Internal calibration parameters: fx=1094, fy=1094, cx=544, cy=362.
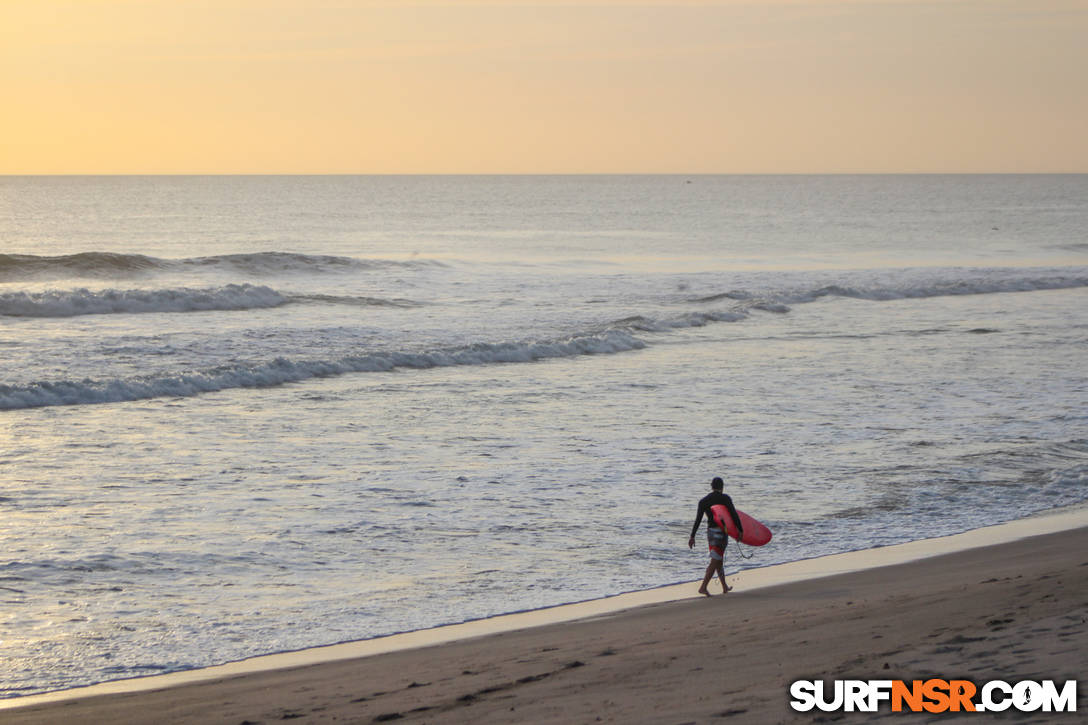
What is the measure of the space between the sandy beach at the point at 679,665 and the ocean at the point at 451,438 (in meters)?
0.99

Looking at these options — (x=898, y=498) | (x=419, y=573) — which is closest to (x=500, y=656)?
(x=419, y=573)

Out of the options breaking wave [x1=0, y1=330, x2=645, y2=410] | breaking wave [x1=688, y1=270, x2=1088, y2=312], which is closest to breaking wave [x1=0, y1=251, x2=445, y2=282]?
breaking wave [x1=688, y1=270, x2=1088, y2=312]

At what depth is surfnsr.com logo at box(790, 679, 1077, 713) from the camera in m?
5.71

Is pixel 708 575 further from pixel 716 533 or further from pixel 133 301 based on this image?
pixel 133 301

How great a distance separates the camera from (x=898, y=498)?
43.7 feet

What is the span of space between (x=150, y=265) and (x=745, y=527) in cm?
4147

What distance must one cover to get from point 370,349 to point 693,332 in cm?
999

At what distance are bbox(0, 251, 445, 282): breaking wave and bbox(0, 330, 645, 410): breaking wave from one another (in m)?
23.3

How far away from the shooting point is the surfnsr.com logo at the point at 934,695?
5.71m

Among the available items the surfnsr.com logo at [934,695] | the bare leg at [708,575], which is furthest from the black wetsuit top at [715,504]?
the surfnsr.com logo at [934,695]

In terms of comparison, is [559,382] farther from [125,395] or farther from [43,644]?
[43,644]

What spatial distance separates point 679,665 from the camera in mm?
7109

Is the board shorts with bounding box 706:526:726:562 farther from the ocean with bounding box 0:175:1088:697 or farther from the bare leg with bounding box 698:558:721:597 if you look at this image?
the ocean with bounding box 0:175:1088:697

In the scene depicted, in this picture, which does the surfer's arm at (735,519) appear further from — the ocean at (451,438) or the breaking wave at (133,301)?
the breaking wave at (133,301)
